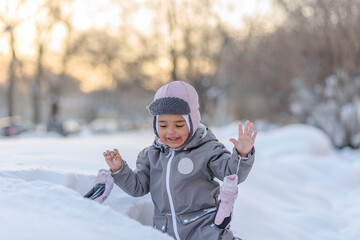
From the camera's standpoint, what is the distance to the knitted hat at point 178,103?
211 centimetres

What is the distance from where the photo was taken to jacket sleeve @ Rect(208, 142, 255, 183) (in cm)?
196

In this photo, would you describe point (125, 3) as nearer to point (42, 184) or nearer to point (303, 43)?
point (303, 43)

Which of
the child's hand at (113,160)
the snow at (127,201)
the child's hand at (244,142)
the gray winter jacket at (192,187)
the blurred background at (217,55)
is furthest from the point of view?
the blurred background at (217,55)

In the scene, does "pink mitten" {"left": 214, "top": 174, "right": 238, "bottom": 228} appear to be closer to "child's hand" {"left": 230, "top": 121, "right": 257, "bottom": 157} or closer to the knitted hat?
"child's hand" {"left": 230, "top": 121, "right": 257, "bottom": 157}

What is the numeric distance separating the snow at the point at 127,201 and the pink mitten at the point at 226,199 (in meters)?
0.36

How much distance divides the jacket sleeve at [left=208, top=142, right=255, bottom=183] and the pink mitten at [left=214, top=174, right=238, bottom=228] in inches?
1.9

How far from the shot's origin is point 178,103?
6.94 ft

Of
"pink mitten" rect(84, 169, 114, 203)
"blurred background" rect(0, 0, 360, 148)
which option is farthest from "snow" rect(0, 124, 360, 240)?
"blurred background" rect(0, 0, 360, 148)

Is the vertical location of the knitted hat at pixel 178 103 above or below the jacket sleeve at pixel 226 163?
above

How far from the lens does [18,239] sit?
5.07 feet

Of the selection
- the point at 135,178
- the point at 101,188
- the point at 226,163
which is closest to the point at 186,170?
the point at 226,163

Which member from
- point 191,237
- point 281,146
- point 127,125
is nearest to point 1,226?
point 191,237

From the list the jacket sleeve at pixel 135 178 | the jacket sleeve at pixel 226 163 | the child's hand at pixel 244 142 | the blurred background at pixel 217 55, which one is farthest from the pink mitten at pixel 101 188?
the blurred background at pixel 217 55

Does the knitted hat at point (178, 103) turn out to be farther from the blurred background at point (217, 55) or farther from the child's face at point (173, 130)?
the blurred background at point (217, 55)
